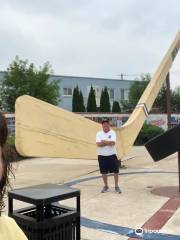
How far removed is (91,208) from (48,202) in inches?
140

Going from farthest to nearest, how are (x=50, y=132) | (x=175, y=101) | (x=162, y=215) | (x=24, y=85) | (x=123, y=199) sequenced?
(x=175, y=101)
(x=24, y=85)
(x=50, y=132)
(x=123, y=199)
(x=162, y=215)

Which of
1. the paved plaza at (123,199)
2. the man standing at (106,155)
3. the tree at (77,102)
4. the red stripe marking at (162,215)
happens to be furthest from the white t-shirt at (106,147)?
the tree at (77,102)

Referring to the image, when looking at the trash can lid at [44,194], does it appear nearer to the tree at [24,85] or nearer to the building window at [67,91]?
the tree at [24,85]

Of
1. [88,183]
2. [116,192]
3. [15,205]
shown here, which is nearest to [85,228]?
[15,205]

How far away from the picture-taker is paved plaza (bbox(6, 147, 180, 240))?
540cm

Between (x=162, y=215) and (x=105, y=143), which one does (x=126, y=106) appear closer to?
(x=105, y=143)

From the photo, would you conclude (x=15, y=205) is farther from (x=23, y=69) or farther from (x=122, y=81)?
(x=122, y=81)

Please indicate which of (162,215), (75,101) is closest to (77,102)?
(75,101)

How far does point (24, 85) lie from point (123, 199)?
19999 mm

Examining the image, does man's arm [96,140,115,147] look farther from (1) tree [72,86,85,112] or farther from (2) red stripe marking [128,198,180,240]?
(1) tree [72,86,85,112]

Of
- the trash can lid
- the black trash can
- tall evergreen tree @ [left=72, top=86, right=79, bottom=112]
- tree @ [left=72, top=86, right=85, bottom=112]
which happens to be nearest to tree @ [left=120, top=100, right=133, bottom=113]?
tree @ [left=72, top=86, right=85, bottom=112]

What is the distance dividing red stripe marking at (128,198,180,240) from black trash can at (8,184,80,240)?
2.45m

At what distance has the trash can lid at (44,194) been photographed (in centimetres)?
317

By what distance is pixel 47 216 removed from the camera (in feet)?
11.1
